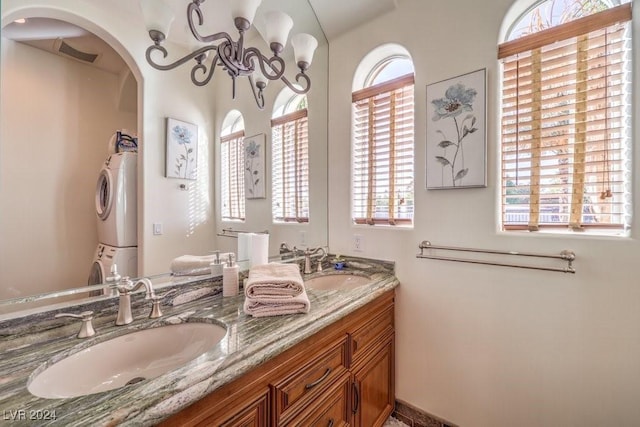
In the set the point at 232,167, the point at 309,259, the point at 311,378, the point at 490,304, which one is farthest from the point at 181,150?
the point at 490,304

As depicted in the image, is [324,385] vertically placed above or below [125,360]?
below

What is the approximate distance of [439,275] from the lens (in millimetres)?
1561

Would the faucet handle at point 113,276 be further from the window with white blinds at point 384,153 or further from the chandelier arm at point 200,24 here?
the window with white blinds at point 384,153

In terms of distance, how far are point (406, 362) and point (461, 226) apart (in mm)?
919

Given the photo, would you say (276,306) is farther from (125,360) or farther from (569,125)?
(569,125)

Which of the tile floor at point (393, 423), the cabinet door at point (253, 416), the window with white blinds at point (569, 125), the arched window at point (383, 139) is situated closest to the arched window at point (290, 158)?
the arched window at point (383, 139)

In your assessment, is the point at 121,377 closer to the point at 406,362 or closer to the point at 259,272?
the point at 259,272

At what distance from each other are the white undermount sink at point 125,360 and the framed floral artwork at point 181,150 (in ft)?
2.19

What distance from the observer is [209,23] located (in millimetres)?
1299

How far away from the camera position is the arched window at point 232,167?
1390 millimetres

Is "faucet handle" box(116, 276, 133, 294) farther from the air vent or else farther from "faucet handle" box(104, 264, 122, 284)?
the air vent

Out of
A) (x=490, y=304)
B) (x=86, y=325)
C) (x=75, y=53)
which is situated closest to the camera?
(x=86, y=325)

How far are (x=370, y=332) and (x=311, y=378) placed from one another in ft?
1.63

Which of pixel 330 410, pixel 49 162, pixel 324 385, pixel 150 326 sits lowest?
pixel 330 410
